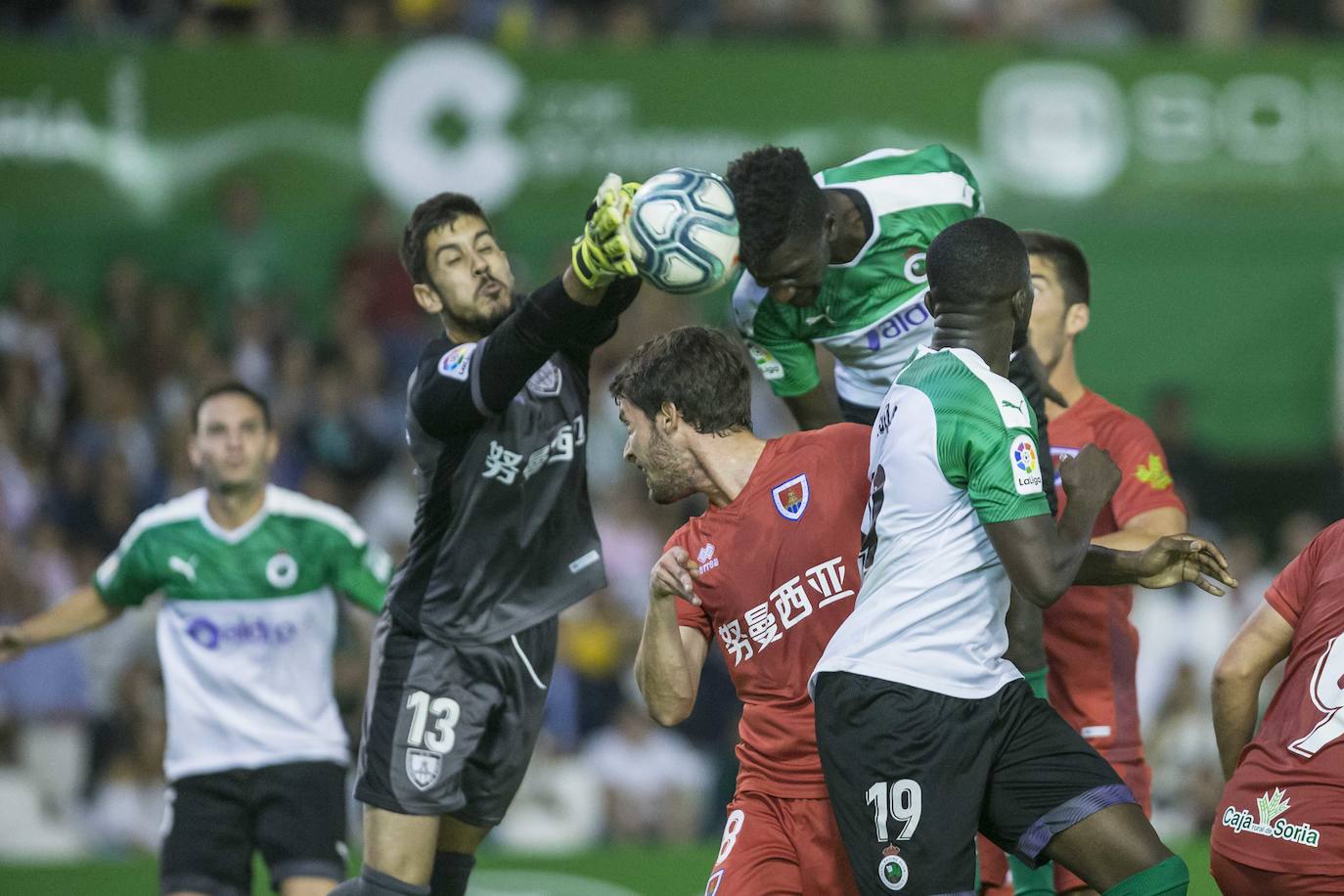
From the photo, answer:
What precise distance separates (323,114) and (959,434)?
10705mm

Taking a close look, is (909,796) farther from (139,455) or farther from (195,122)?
(195,122)

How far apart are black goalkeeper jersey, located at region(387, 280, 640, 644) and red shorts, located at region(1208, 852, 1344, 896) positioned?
95.1 inches

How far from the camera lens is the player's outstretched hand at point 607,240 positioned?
512 cm

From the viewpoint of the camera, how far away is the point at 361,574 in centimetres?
720

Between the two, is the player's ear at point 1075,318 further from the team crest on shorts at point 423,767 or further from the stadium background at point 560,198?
the stadium background at point 560,198

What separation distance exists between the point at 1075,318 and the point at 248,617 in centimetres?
343

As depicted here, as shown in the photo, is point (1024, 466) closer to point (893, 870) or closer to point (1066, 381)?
point (893, 870)

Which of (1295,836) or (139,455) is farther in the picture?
(139,455)

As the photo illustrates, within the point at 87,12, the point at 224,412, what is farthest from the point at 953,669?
the point at 87,12

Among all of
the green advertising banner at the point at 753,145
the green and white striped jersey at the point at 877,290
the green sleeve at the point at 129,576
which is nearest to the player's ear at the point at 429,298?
the green and white striped jersey at the point at 877,290

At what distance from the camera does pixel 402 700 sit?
20.6 feet

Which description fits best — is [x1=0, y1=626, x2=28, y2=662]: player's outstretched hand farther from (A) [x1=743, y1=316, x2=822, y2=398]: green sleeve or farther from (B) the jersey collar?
(A) [x1=743, y1=316, x2=822, y2=398]: green sleeve

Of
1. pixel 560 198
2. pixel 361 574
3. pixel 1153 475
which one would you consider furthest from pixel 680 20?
pixel 1153 475

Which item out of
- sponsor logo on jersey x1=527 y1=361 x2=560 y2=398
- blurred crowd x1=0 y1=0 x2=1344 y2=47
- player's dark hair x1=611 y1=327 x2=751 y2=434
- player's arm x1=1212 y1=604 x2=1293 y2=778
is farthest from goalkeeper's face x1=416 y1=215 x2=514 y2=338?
blurred crowd x1=0 y1=0 x2=1344 y2=47
